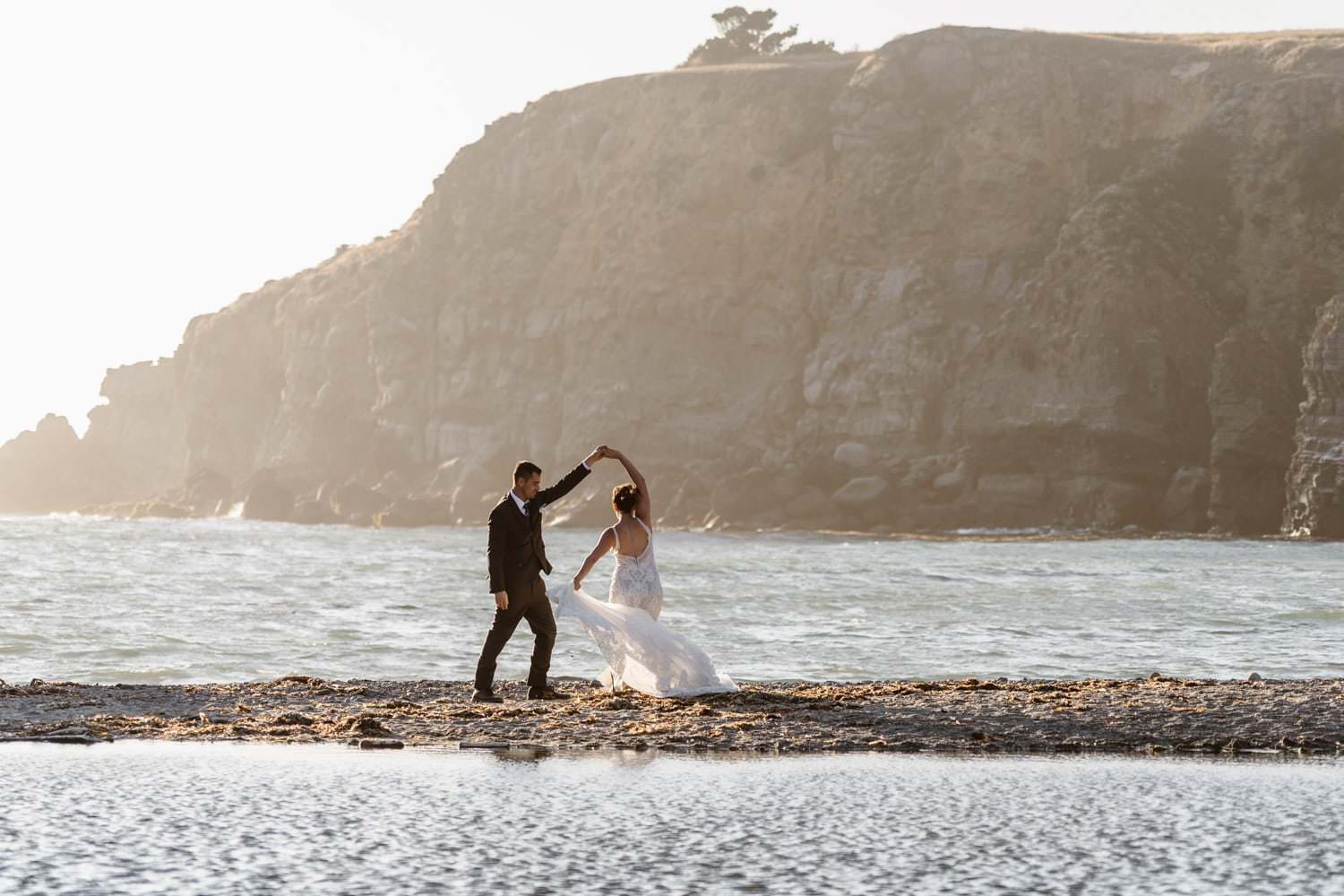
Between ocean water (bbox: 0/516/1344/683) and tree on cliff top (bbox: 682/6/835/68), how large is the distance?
86591 mm

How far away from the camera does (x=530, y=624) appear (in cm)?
1339

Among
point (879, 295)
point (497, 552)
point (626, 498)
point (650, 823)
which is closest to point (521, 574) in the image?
point (497, 552)

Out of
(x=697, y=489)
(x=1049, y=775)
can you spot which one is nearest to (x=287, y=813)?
(x=1049, y=775)

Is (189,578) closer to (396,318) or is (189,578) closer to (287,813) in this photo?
(287,813)

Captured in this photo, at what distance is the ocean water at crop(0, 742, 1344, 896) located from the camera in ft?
20.8

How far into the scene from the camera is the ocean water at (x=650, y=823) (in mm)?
6328

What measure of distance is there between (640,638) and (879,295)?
86.4 m

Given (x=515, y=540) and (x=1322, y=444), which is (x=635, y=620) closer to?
(x=515, y=540)

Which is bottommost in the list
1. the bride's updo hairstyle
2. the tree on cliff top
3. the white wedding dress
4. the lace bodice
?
the white wedding dress

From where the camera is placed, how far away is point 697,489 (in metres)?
101

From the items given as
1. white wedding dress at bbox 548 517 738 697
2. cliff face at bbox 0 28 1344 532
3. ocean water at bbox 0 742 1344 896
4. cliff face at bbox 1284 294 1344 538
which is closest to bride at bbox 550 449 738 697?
white wedding dress at bbox 548 517 738 697

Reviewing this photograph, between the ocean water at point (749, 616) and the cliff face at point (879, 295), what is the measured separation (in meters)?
31.6

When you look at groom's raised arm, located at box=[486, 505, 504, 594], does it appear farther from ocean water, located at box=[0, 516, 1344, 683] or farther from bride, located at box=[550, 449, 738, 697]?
ocean water, located at box=[0, 516, 1344, 683]

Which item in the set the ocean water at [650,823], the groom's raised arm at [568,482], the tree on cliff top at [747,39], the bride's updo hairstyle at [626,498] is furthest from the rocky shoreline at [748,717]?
the tree on cliff top at [747,39]
